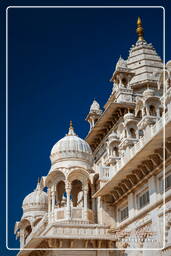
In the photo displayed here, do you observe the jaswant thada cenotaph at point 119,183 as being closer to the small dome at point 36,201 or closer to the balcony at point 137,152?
the balcony at point 137,152

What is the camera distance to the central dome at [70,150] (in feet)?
86.2

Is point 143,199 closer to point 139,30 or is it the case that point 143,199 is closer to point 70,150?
point 70,150

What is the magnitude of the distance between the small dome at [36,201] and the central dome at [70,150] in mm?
8187

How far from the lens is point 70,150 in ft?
86.4

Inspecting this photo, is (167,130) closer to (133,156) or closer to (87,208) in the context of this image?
(133,156)

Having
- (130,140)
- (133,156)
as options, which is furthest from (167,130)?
(130,140)

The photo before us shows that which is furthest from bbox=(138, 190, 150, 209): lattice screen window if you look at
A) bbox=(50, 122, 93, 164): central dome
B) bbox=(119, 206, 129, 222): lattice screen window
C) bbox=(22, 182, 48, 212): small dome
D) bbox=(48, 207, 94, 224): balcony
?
bbox=(22, 182, 48, 212): small dome

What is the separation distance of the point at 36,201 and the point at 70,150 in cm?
939

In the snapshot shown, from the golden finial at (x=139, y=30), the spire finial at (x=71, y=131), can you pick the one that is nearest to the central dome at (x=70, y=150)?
the spire finial at (x=71, y=131)

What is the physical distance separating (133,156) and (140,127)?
209cm

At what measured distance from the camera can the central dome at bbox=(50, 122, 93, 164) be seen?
26281 millimetres

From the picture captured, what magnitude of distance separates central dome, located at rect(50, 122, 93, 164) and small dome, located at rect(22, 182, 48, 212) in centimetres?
819

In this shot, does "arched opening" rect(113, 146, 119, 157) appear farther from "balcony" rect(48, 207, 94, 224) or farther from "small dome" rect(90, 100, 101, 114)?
"small dome" rect(90, 100, 101, 114)

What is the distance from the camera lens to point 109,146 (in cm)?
2731
